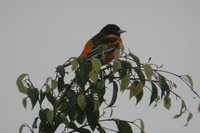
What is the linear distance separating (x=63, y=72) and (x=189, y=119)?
0.79m

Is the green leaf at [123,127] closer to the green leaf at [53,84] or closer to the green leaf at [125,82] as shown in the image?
the green leaf at [125,82]

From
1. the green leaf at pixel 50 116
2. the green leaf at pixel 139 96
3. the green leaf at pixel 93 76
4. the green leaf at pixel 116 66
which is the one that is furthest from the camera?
the green leaf at pixel 139 96

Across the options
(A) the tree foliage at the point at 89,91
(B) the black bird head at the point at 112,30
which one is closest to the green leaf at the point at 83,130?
(A) the tree foliage at the point at 89,91

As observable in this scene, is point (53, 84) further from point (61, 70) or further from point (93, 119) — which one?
point (93, 119)

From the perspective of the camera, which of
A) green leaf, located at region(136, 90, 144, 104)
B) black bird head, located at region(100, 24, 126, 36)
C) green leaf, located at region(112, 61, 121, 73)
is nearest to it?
green leaf, located at region(112, 61, 121, 73)

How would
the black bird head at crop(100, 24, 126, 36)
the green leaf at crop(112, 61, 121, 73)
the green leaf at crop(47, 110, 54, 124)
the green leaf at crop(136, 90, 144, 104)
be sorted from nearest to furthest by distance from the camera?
the green leaf at crop(47, 110, 54, 124), the green leaf at crop(112, 61, 121, 73), the green leaf at crop(136, 90, 144, 104), the black bird head at crop(100, 24, 126, 36)

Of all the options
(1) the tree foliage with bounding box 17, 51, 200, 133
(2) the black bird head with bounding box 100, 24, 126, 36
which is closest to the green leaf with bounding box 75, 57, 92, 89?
(1) the tree foliage with bounding box 17, 51, 200, 133

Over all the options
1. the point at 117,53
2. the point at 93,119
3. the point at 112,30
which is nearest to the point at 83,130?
the point at 93,119

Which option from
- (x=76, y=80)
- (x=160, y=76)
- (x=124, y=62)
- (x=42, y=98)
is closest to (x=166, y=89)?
(x=160, y=76)

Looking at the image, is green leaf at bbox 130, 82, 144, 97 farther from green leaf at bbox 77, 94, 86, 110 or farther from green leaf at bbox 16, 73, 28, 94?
green leaf at bbox 16, 73, 28, 94

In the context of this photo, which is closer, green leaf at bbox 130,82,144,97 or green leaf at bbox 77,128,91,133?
green leaf at bbox 130,82,144,97

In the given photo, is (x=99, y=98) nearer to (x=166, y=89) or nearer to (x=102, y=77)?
(x=102, y=77)

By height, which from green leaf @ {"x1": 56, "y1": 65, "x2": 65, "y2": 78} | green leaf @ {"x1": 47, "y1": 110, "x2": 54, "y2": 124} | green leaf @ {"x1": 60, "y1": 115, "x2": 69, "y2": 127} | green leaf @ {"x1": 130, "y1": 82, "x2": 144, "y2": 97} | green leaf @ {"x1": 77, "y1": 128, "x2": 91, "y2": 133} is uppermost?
green leaf @ {"x1": 56, "y1": 65, "x2": 65, "y2": 78}

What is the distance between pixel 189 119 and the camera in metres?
2.78
